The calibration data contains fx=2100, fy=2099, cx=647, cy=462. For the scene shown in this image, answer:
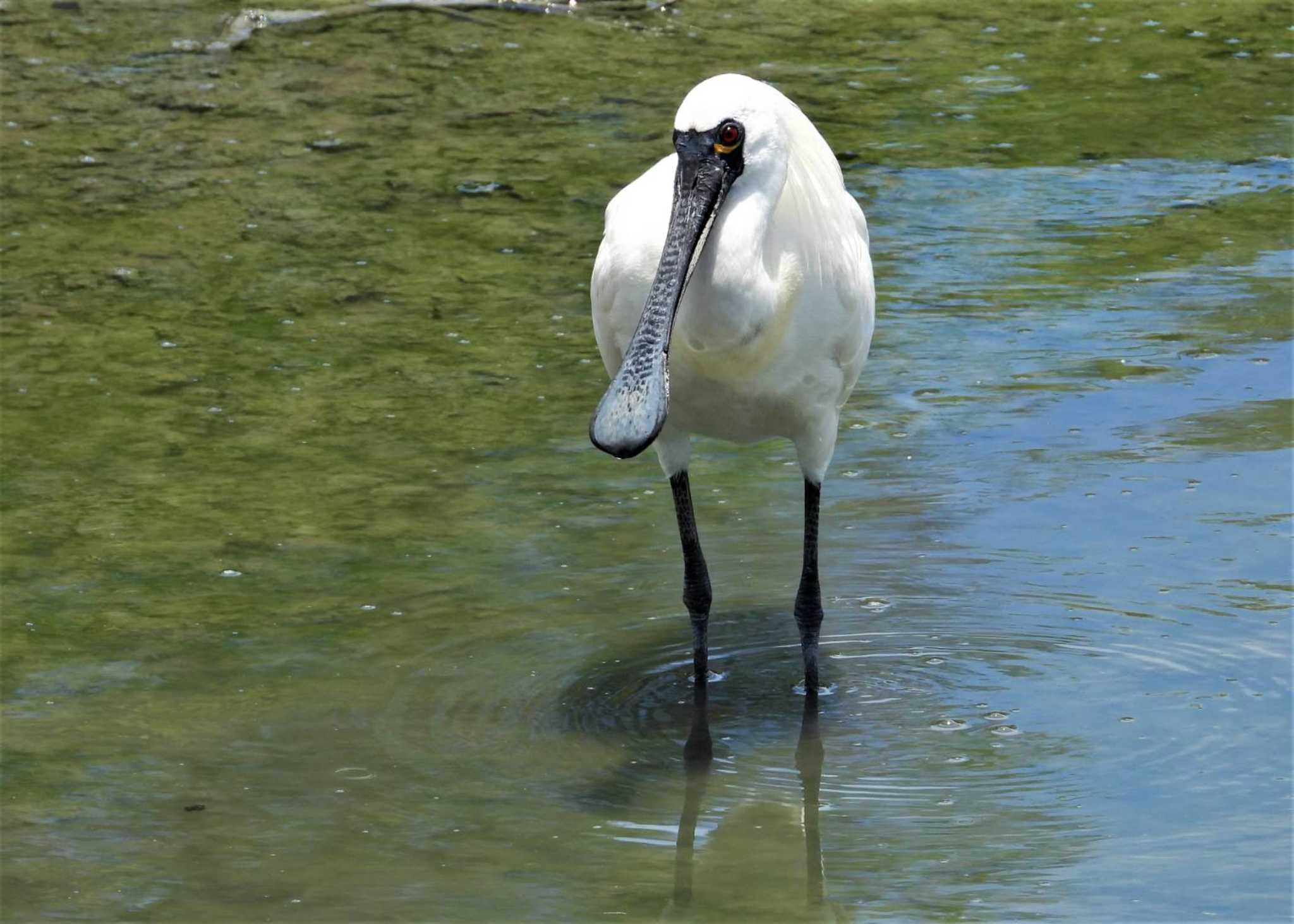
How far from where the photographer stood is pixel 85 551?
598 cm

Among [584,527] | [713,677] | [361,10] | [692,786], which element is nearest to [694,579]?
[713,677]

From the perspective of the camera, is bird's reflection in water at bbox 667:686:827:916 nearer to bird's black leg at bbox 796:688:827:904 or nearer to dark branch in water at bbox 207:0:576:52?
bird's black leg at bbox 796:688:827:904

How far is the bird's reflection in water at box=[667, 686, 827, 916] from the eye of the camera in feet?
13.8

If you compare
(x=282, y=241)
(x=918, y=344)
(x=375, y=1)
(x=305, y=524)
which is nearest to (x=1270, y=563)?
(x=918, y=344)

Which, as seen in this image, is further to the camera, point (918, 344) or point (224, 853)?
point (918, 344)

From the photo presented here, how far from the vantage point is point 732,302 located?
4641mm

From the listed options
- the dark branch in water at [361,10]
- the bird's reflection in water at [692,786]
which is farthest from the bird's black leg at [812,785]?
the dark branch in water at [361,10]

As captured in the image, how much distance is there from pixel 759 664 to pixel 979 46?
700cm

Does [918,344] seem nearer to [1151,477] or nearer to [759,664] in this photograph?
[1151,477]

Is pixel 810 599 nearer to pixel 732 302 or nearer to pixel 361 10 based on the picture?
pixel 732 302

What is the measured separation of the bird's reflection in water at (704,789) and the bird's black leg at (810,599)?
88mm

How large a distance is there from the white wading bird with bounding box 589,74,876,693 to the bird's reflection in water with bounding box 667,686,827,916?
0.19 meters

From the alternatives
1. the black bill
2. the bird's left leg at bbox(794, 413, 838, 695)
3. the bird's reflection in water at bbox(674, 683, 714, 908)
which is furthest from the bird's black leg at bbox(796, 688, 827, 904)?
the black bill

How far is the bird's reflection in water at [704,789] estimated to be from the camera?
13.8ft
